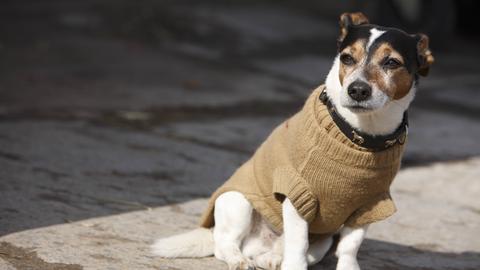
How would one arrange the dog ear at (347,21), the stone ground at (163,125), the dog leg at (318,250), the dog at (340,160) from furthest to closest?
the stone ground at (163,125) < the dog leg at (318,250) < the dog ear at (347,21) < the dog at (340,160)

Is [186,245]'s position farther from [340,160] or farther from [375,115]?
[375,115]

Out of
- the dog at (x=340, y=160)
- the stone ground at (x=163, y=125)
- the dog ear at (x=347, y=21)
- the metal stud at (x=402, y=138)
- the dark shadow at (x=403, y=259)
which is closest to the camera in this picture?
the dog at (x=340, y=160)

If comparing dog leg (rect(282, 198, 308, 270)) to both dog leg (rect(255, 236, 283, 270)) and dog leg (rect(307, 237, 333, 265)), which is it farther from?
dog leg (rect(307, 237, 333, 265))

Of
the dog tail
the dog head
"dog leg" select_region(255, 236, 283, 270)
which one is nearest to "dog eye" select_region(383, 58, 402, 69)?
the dog head

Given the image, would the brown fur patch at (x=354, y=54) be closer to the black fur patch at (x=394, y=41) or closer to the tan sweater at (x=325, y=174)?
the black fur patch at (x=394, y=41)

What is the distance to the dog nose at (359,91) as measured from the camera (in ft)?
11.7

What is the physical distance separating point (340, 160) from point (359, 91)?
12.2 inches

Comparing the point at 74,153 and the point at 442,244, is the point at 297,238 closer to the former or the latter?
the point at 442,244

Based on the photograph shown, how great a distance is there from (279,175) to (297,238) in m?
0.29

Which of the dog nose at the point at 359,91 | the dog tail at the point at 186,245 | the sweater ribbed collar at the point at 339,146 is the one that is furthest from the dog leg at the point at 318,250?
the dog nose at the point at 359,91

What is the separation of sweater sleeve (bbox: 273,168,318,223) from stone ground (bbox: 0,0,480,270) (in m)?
0.51

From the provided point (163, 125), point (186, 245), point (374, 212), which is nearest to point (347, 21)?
point (374, 212)

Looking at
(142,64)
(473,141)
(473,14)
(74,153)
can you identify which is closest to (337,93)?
(74,153)

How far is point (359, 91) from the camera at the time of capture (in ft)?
11.7
